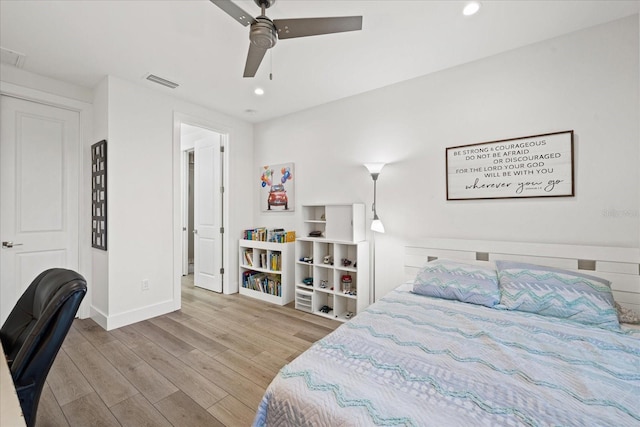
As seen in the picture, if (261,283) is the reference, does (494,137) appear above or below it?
above

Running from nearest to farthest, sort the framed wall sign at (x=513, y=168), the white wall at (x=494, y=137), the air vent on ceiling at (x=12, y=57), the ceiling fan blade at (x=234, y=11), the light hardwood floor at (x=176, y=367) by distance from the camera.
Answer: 1. the ceiling fan blade at (x=234, y=11)
2. the light hardwood floor at (x=176, y=367)
3. the white wall at (x=494, y=137)
4. the framed wall sign at (x=513, y=168)
5. the air vent on ceiling at (x=12, y=57)

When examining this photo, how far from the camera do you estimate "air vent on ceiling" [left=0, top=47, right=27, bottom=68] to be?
243 cm

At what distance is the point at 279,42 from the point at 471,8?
1.45 m

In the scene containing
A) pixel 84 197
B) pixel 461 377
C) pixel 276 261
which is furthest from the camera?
pixel 276 261

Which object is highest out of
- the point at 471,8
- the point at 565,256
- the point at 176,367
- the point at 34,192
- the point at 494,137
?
the point at 471,8

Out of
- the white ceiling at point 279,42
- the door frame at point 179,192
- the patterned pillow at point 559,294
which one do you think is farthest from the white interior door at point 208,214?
the patterned pillow at point 559,294

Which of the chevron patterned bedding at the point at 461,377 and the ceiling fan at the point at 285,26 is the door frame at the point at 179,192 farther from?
the chevron patterned bedding at the point at 461,377

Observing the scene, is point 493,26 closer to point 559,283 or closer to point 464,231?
point 464,231

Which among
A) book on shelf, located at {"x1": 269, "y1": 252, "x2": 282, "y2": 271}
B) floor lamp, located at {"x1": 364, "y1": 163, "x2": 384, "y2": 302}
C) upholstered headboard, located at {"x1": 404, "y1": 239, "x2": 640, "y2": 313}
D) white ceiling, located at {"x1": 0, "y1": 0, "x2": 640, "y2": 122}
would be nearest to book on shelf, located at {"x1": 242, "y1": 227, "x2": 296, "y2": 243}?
book on shelf, located at {"x1": 269, "y1": 252, "x2": 282, "y2": 271}

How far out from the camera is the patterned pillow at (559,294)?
1.71 m

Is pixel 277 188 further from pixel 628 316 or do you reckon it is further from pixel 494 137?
pixel 628 316

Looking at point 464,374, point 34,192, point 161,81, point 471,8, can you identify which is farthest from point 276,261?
point 471,8

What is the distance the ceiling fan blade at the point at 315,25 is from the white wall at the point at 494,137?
1.60 metres

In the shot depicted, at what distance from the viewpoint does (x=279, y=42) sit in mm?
2297
